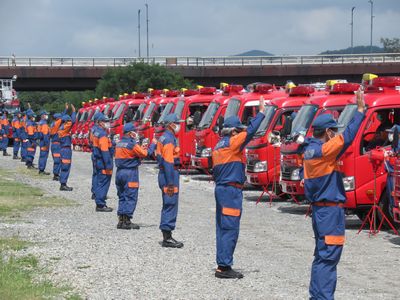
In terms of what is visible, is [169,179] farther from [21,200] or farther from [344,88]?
[21,200]

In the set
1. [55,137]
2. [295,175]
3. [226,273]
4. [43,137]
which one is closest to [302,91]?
[295,175]

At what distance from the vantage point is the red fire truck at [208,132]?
→ 24062mm

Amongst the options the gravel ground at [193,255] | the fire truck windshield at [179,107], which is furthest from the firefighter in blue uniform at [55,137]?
the gravel ground at [193,255]

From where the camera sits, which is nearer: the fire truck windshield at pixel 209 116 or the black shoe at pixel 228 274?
the black shoe at pixel 228 274

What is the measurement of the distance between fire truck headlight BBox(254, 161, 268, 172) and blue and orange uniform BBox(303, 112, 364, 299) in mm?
10499

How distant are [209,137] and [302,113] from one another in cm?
706

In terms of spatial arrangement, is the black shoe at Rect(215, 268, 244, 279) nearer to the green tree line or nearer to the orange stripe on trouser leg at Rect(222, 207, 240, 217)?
the orange stripe on trouser leg at Rect(222, 207, 240, 217)

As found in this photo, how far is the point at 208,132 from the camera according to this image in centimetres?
2405

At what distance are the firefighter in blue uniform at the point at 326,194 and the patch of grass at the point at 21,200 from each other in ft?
30.8

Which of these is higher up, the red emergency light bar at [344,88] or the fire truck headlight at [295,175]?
the red emergency light bar at [344,88]

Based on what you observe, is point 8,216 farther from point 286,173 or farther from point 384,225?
point 384,225

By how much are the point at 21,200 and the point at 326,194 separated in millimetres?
12367

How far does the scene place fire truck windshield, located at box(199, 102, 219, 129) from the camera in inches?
961

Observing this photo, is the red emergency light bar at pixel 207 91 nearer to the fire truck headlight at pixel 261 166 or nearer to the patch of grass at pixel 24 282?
the fire truck headlight at pixel 261 166
